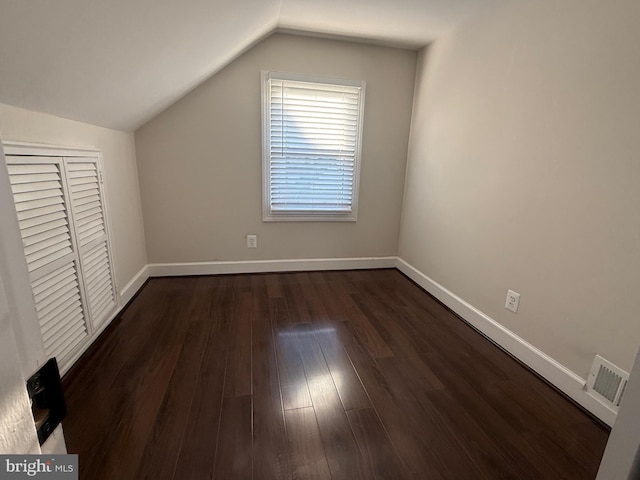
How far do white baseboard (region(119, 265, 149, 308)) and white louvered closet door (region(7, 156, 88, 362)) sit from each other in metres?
0.63

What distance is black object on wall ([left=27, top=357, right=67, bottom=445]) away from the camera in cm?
41

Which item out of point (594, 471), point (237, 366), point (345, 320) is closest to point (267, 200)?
point (345, 320)

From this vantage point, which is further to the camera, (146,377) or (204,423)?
(146,377)

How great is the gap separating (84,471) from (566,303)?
2.30 meters

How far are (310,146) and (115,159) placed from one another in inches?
63.7

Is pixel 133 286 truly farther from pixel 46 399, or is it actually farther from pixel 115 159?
pixel 46 399

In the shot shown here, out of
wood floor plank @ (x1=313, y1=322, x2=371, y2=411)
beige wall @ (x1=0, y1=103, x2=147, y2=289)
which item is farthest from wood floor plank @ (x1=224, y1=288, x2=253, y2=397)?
beige wall @ (x1=0, y1=103, x2=147, y2=289)

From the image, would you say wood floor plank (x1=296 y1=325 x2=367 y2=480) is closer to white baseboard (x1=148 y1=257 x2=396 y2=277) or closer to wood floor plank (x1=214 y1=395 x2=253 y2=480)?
wood floor plank (x1=214 y1=395 x2=253 y2=480)

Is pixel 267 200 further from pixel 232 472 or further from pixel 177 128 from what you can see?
pixel 232 472

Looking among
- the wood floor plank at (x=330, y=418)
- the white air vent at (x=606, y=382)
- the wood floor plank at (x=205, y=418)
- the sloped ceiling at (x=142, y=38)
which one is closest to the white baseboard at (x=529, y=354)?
the white air vent at (x=606, y=382)

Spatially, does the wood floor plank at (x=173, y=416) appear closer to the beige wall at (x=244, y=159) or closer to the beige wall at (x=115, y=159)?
the beige wall at (x=115, y=159)

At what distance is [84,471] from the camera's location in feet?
3.56

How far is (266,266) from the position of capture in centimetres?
304

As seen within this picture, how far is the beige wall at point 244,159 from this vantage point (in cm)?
258
